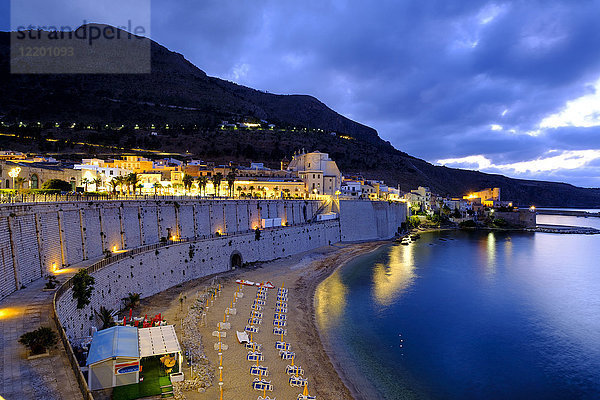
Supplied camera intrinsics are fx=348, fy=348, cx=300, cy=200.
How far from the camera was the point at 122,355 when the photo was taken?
45.8ft

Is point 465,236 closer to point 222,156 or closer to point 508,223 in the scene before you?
point 508,223

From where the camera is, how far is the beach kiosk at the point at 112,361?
13727 millimetres

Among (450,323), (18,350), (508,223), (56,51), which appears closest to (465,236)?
(508,223)

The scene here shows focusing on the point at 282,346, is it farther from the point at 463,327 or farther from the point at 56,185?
the point at 56,185

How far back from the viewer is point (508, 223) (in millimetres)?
113688

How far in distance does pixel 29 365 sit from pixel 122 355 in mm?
3177

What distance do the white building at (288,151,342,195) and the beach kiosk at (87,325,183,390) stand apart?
209ft

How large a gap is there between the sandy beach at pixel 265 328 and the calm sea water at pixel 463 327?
4.82 ft

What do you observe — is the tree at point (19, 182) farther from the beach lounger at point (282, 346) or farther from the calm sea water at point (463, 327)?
the calm sea water at point (463, 327)

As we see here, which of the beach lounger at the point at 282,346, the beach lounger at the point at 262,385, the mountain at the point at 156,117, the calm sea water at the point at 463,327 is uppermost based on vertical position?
the mountain at the point at 156,117

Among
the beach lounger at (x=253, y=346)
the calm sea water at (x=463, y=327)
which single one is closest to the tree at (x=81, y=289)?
the beach lounger at (x=253, y=346)

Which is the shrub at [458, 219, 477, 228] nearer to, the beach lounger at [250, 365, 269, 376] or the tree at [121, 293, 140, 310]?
the beach lounger at [250, 365, 269, 376]

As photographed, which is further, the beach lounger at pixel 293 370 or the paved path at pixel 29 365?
the beach lounger at pixel 293 370

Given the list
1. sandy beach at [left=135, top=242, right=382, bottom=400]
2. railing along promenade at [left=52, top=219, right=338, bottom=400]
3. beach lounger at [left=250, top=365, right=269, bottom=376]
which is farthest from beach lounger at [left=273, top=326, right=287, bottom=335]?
railing along promenade at [left=52, top=219, right=338, bottom=400]
